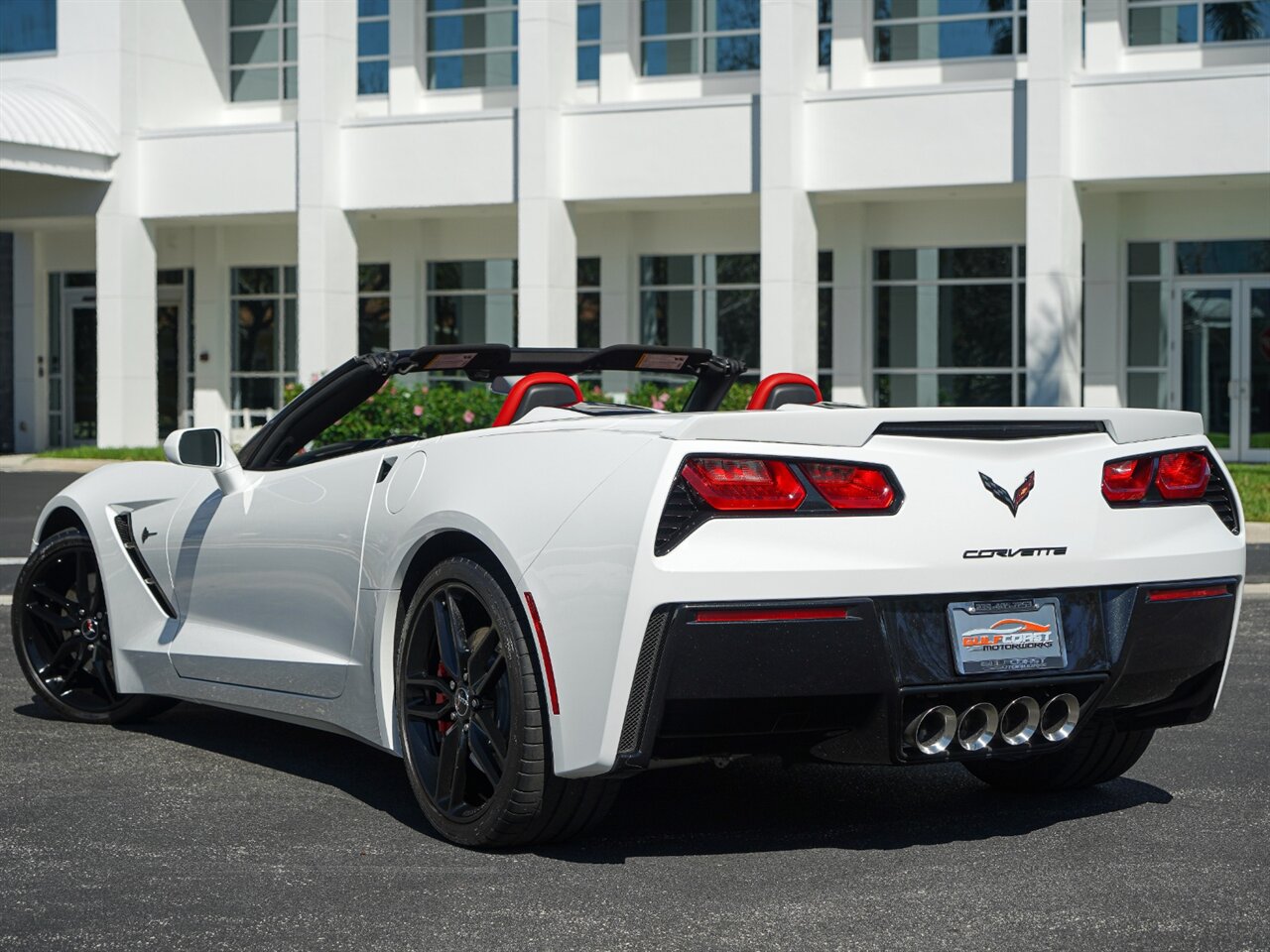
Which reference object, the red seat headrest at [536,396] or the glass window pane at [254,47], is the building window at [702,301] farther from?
the red seat headrest at [536,396]

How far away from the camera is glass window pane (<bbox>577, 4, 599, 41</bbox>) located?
1169 inches

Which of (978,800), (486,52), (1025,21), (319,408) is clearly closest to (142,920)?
(319,408)

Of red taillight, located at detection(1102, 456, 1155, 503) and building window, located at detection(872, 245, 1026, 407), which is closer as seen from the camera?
red taillight, located at detection(1102, 456, 1155, 503)

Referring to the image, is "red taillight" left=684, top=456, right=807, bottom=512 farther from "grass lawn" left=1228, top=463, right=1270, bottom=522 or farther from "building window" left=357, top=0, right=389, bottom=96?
"building window" left=357, top=0, right=389, bottom=96

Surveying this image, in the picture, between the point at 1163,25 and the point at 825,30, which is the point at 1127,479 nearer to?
the point at 1163,25

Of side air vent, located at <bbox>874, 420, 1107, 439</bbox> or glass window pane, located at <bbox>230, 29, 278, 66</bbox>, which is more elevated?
glass window pane, located at <bbox>230, 29, 278, 66</bbox>

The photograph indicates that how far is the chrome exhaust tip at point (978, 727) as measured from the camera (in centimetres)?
479

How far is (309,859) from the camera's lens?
16.1 feet

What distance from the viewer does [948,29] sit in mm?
27484

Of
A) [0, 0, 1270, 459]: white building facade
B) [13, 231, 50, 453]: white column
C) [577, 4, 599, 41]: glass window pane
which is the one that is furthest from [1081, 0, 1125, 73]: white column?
[13, 231, 50, 453]: white column

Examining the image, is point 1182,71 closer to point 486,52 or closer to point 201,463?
point 486,52

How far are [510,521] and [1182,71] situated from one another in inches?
851

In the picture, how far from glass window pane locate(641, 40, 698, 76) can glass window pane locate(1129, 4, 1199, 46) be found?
6442 millimetres

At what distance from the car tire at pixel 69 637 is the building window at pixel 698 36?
2287 centimetres
